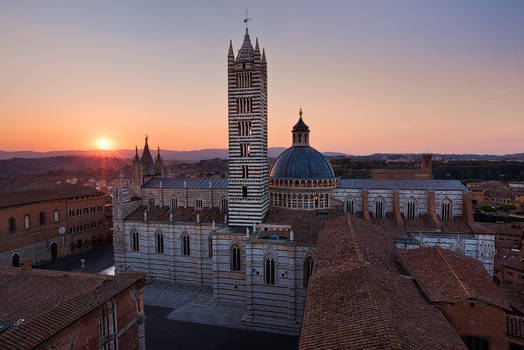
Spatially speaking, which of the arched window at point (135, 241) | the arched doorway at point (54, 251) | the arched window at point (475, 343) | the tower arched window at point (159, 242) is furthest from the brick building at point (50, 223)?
the arched window at point (475, 343)

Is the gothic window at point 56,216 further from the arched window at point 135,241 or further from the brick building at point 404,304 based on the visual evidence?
the brick building at point 404,304

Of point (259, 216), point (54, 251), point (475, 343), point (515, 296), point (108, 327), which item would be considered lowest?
point (54, 251)

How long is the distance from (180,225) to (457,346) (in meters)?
26.9

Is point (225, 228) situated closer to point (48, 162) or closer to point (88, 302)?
point (88, 302)

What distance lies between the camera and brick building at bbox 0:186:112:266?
36250mm

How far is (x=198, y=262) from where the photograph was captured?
31766mm

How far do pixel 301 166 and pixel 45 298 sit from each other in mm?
24067

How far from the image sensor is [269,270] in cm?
2506

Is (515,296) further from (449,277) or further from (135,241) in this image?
(135,241)

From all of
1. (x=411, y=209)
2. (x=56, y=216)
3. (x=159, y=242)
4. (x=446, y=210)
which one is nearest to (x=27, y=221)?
(x=56, y=216)

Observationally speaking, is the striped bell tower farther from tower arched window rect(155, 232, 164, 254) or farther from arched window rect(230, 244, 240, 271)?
tower arched window rect(155, 232, 164, 254)

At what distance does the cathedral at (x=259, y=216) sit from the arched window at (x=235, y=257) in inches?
3.5

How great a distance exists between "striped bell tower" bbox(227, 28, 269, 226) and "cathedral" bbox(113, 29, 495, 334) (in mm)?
93

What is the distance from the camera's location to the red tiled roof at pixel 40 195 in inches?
1446
